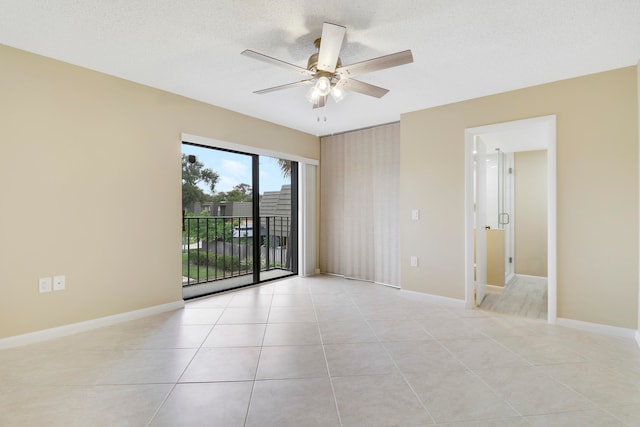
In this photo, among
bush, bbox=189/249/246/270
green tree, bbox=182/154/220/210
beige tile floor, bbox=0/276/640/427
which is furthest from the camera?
bush, bbox=189/249/246/270

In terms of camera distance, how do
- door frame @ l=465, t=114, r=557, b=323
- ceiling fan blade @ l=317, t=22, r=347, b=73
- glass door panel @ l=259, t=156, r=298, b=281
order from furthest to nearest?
1. glass door panel @ l=259, t=156, r=298, b=281
2. door frame @ l=465, t=114, r=557, b=323
3. ceiling fan blade @ l=317, t=22, r=347, b=73

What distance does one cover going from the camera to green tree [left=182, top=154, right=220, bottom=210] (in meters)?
3.77

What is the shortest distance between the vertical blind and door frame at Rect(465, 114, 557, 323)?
103cm

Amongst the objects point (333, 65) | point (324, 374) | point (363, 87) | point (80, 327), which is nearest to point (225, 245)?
point (80, 327)

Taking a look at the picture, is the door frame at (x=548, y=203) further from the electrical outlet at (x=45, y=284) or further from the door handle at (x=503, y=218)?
the electrical outlet at (x=45, y=284)

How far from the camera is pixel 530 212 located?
5.26 m

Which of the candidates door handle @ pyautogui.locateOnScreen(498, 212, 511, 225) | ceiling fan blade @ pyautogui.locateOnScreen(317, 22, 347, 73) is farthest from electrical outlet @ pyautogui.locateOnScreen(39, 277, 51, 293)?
door handle @ pyautogui.locateOnScreen(498, 212, 511, 225)

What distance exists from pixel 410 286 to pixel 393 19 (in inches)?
120

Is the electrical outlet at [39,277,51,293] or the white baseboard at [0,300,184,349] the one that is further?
the electrical outlet at [39,277,51,293]

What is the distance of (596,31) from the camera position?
2121 mm

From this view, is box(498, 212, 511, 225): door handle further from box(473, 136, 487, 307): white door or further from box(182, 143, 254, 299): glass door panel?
box(182, 143, 254, 299): glass door panel

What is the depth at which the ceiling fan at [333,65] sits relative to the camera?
185 cm

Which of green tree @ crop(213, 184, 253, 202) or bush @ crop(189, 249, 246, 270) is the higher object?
green tree @ crop(213, 184, 253, 202)

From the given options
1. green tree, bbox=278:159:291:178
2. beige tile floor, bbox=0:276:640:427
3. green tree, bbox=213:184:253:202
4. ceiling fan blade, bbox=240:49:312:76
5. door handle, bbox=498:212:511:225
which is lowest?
beige tile floor, bbox=0:276:640:427
